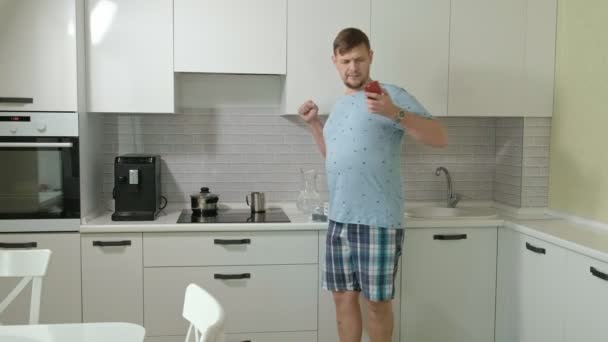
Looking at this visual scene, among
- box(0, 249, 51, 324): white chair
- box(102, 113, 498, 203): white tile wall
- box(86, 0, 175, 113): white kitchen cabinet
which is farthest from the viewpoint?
box(102, 113, 498, 203): white tile wall

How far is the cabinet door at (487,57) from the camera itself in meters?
3.14

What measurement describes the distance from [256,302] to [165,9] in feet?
4.96

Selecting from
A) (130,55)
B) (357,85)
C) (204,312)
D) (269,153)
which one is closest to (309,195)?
(269,153)

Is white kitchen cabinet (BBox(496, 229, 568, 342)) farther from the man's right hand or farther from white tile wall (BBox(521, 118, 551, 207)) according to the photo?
the man's right hand

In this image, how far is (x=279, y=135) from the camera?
345cm

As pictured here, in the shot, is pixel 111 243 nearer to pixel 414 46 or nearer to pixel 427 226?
pixel 427 226

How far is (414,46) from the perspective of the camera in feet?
10.2

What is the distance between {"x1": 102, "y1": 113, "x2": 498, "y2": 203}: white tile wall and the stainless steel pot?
272 mm

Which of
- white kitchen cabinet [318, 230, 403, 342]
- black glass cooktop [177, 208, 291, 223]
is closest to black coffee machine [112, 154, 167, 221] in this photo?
black glass cooktop [177, 208, 291, 223]

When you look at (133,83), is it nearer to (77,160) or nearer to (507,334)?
(77,160)

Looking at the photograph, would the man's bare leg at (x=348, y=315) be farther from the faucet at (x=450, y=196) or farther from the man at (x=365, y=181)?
the faucet at (x=450, y=196)

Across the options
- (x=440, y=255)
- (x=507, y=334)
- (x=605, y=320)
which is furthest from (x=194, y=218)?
(x=605, y=320)

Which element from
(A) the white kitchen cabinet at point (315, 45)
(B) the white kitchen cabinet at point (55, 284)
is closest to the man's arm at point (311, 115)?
(A) the white kitchen cabinet at point (315, 45)

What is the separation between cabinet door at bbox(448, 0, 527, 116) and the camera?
3.14 m
